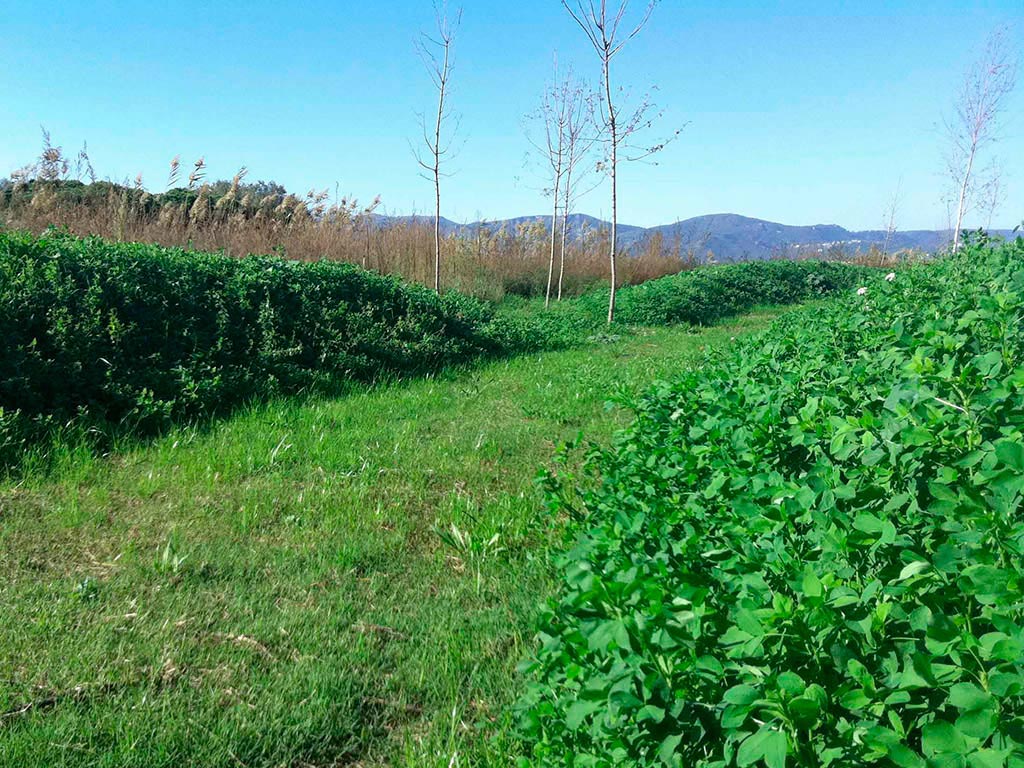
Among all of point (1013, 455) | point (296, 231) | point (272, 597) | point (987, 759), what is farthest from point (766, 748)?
point (296, 231)

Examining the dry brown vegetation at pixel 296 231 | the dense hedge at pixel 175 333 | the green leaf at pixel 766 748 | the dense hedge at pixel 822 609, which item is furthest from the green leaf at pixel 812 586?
the dry brown vegetation at pixel 296 231

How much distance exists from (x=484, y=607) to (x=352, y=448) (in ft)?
7.12

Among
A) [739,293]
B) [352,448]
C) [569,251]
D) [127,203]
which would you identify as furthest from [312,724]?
[569,251]

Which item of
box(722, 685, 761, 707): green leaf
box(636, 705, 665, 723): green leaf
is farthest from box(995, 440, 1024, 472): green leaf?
box(636, 705, 665, 723): green leaf

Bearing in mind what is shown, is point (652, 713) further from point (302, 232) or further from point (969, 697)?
point (302, 232)

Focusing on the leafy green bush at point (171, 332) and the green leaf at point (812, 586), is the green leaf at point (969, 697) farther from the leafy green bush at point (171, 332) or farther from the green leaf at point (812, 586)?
the leafy green bush at point (171, 332)

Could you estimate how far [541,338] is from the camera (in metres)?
10.4

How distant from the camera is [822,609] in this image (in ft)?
4.51

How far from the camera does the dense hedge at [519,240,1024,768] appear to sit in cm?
124

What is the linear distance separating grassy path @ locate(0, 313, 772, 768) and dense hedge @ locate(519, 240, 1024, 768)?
0.68 metres

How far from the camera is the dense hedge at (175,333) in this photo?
4.96 m

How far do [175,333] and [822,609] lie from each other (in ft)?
19.5

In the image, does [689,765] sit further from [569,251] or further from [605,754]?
[569,251]

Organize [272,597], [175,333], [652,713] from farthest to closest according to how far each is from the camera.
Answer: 1. [175,333]
2. [272,597]
3. [652,713]
